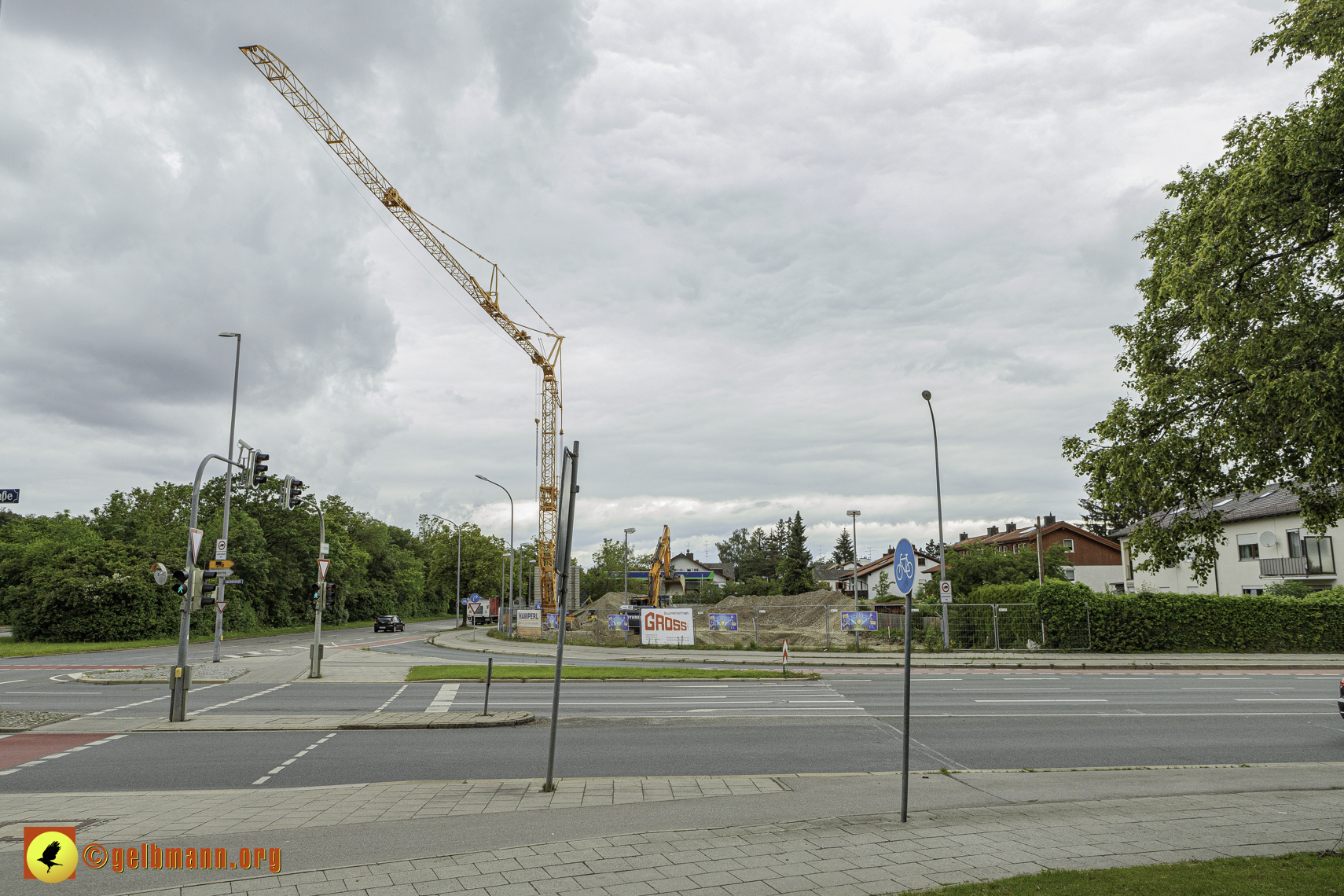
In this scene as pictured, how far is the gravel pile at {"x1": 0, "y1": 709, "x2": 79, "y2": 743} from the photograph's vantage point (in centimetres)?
1401

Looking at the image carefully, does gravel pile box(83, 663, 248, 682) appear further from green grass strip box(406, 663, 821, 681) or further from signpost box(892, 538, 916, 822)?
signpost box(892, 538, 916, 822)

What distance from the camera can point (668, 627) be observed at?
3681 cm

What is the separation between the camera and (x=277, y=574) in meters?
64.1

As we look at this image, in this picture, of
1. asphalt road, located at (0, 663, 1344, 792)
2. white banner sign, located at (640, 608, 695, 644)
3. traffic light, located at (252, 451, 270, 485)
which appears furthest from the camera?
white banner sign, located at (640, 608, 695, 644)

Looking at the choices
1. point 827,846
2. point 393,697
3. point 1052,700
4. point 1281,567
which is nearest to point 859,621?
point 1052,700

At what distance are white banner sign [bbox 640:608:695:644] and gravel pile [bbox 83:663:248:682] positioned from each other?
55.2 ft

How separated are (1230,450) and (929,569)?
238 feet

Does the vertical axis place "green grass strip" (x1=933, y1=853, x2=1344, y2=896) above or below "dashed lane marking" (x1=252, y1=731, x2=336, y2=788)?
above

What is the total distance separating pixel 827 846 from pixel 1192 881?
8.58ft

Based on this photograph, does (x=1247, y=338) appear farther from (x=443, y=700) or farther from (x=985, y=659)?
(x=985, y=659)

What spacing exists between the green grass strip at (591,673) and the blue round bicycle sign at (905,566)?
52.7 ft

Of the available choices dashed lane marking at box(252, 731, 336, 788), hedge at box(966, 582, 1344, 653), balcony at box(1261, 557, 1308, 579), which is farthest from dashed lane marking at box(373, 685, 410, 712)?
balcony at box(1261, 557, 1308, 579)

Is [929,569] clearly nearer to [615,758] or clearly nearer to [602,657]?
[602,657]

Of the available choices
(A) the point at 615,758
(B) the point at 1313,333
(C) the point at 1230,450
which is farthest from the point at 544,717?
(B) the point at 1313,333
